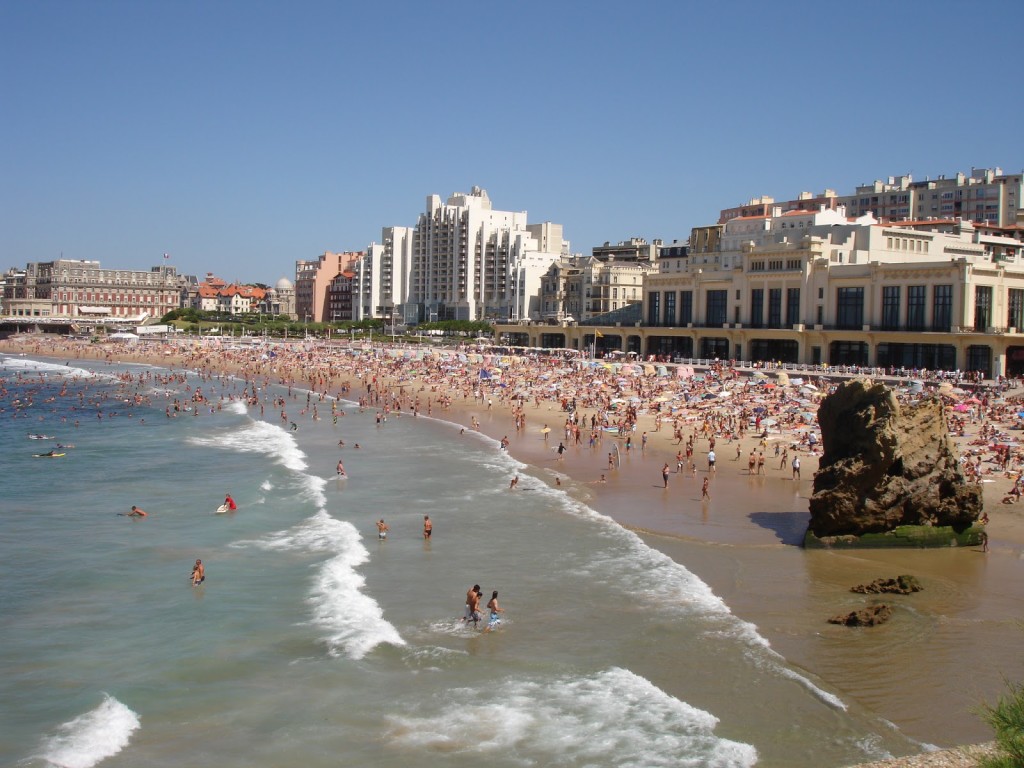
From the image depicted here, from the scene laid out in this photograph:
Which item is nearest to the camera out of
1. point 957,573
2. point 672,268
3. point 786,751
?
point 786,751

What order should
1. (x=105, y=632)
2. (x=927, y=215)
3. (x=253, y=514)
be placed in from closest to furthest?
(x=105, y=632), (x=253, y=514), (x=927, y=215)

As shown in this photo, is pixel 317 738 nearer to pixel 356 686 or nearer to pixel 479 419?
pixel 356 686

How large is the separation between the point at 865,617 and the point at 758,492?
12269 mm

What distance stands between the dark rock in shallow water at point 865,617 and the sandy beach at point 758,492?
0.27 m

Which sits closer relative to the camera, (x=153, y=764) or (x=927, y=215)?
(x=153, y=764)

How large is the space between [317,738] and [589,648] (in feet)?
15.4

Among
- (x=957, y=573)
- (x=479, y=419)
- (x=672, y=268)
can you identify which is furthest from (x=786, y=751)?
(x=672, y=268)

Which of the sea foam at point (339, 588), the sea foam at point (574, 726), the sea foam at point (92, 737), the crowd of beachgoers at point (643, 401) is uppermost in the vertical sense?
the crowd of beachgoers at point (643, 401)

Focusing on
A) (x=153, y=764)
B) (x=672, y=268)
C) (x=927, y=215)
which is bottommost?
(x=153, y=764)

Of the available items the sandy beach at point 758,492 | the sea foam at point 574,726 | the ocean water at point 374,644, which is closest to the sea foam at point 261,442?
the sandy beach at point 758,492

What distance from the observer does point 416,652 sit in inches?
595

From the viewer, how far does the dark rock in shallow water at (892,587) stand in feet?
57.8

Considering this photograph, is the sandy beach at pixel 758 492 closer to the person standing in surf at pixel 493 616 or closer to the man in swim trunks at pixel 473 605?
the person standing in surf at pixel 493 616

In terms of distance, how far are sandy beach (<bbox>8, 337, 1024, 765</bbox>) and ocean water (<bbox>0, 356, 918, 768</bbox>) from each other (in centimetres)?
89
